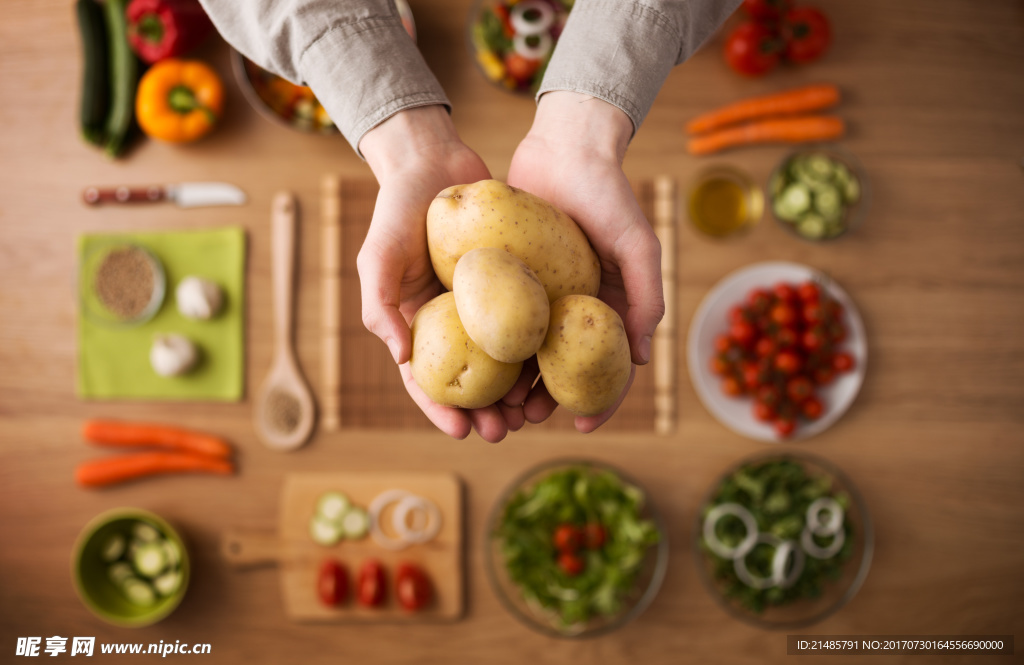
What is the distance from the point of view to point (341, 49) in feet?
3.28

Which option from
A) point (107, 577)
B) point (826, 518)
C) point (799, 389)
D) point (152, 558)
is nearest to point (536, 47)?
point (799, 389)

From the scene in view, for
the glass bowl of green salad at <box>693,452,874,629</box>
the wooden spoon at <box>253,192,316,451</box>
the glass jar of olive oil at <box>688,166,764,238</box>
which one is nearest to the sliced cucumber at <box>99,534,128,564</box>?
the wooden spoon at <box>253,192,316,451</box>

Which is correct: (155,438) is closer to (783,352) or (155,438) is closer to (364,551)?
(364,551)

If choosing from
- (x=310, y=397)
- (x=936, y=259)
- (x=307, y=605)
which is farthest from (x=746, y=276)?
(x=307, y=605)

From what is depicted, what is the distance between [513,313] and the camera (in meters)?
0.72

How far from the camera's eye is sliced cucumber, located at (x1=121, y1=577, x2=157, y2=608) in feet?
5.49

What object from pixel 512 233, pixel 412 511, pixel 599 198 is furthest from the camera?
pixel 412 511

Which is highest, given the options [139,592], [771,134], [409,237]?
[771,134]

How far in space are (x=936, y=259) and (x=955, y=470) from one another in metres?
0.60

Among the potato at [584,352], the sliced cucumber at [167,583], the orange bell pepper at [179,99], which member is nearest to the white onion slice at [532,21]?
the orange bell pepper at [179,99]

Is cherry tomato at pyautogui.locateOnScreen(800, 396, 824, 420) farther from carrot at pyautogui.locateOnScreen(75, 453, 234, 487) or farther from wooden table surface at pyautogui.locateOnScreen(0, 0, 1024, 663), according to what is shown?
carrot at pyautogui.locateOnScreen(75, 453, 234, 487)

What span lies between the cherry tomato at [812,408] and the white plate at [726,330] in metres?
0.03

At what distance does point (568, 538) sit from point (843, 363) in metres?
0.87

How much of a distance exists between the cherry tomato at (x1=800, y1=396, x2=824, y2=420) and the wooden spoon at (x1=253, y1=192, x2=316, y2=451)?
4.43ft
